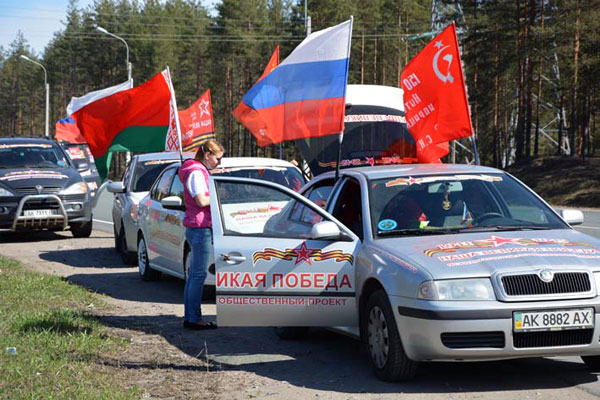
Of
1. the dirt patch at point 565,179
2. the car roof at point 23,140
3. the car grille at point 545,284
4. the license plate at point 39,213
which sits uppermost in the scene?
the car roof at point 23,140

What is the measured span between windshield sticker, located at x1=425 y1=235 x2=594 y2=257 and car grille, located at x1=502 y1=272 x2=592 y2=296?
0.50 meters

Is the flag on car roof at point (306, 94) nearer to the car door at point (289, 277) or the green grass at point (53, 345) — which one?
the green grass at point (53, 345)

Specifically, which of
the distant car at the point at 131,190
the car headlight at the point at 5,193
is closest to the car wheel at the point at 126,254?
the distant car at the point at 131,190

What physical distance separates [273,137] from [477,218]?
438cm

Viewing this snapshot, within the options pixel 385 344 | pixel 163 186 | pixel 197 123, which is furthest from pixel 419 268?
pixel 197 123

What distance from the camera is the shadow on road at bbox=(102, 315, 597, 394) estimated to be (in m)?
6.57

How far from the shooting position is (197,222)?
8867 millimetres

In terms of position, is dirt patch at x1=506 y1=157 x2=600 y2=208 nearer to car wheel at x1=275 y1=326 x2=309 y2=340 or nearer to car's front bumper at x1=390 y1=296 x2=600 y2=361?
car wheel at x1=275 y1=326 x2=309 y2=340

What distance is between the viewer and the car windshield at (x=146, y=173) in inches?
585

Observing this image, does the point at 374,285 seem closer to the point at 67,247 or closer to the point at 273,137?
the point at 273,137

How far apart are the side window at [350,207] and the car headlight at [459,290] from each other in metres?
1.86

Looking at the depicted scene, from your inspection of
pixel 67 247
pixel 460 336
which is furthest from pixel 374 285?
pixel 67 247

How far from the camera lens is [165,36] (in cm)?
8488

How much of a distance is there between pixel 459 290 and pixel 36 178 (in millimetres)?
12997
